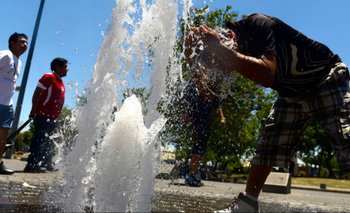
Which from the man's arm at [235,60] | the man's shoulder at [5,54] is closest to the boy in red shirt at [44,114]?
the man's shoulder at [5,54]

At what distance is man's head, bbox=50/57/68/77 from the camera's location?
7.37 meters

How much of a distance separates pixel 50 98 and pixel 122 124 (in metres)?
4.22

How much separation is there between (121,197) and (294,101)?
154cm

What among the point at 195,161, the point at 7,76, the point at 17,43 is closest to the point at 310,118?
the point at 195,161

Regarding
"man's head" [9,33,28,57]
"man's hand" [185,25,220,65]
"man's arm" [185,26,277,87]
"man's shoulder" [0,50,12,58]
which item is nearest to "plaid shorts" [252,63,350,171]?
"man's arm" [185,26,277,87]

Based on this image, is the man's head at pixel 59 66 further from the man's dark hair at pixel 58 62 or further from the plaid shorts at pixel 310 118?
the plaid shorts at pixel 310 118

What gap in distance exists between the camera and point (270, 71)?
2580mm

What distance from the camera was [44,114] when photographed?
23.0 ft

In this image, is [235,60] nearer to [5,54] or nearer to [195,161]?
[195,161]

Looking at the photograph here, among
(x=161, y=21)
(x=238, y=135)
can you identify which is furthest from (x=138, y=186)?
(x=238, y=135)

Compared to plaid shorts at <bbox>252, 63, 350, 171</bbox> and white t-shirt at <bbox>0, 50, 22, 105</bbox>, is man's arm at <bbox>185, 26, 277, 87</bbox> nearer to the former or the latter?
plaid shorts at <bbox>252, 63, 350, 171</bbox>

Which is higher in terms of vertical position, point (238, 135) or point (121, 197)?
point (238, 135)

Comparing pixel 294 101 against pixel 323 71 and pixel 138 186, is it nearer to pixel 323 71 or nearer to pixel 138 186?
pixel 323 71

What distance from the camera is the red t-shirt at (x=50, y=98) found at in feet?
22.9
